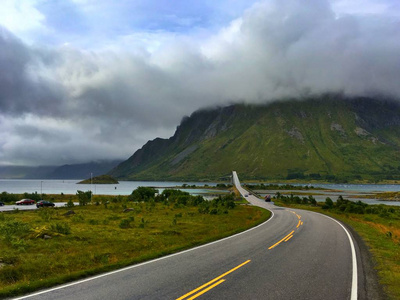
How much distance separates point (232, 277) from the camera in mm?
12250

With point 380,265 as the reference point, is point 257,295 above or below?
above

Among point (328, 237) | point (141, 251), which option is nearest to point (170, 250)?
point (141, 251)

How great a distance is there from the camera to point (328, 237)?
81.4 ft

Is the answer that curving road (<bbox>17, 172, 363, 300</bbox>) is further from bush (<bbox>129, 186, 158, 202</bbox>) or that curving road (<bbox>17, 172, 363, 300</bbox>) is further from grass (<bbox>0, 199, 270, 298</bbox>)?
bush (<bbox>129, 186, 158, 202</bbox>)

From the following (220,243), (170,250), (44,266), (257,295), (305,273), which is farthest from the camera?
(220,243)

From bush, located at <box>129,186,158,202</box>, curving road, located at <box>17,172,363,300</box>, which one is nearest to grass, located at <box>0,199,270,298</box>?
curving road, located at <box>17,172,363,300</box>

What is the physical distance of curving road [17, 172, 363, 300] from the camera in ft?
34.0

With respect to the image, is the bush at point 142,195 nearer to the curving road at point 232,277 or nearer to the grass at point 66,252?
the grass at point 66,252

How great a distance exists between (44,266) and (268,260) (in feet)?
36.8

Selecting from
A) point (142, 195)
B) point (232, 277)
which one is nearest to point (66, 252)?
point (232, 277)

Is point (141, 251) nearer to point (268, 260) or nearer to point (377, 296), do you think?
point (268, 260)

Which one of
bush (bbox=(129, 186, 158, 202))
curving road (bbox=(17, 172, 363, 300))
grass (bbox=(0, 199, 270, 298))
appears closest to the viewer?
curving road (bbox=(17, 172, 363, 300))

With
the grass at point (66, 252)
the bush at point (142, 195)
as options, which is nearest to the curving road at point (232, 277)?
the grass at point (66, 252)

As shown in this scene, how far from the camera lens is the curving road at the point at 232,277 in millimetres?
10359
